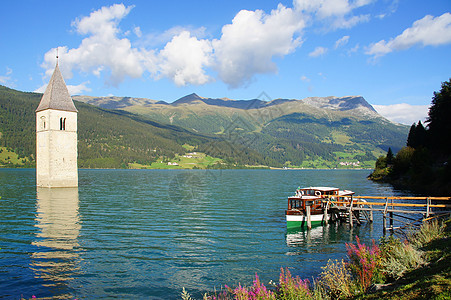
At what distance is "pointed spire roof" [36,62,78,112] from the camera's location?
209ft

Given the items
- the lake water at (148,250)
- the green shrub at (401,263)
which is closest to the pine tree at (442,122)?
the lake water at (148,250)

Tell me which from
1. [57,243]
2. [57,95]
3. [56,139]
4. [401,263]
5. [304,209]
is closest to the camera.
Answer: [401,263]

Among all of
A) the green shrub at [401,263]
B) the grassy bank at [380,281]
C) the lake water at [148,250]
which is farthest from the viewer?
the lake water at [148,250]

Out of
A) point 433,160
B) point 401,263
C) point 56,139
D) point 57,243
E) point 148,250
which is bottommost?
point 148,250

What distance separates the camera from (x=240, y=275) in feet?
56.3

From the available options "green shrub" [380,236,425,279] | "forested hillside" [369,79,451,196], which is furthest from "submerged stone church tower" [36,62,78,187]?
"forested hillside" [369,79,451,196]

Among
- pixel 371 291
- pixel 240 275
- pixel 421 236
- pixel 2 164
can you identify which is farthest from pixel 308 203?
pixel 2 164

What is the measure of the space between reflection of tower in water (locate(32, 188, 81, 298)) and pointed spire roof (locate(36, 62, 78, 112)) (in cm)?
2688

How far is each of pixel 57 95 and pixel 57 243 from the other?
50.3 m

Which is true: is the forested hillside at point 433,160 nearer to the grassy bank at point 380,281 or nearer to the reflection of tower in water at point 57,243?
the grassy bank at point 380,281

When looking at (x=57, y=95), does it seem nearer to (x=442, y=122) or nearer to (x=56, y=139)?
(x=56, y=139)

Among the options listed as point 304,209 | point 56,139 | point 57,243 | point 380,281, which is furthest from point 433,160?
point 56,139

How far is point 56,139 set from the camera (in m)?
62.6

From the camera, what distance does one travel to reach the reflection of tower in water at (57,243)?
54.8ft
